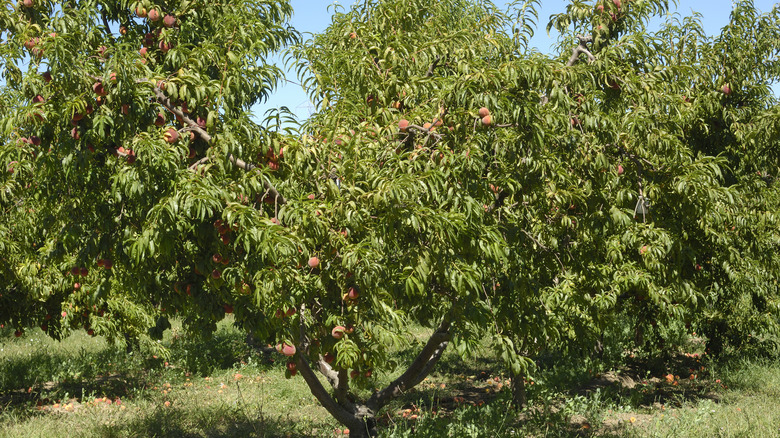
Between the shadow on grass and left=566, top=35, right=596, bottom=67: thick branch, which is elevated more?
left=566, top=35, right=596, bottom=67: thick branch

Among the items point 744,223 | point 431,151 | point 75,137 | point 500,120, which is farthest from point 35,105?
point 744,223

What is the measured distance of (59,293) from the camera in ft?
23.8

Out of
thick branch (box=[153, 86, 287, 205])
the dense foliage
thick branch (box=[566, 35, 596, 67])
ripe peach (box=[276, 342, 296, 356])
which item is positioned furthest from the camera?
thick branch (box=[566, 35, 596, 67])

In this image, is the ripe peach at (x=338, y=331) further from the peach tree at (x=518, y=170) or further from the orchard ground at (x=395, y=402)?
the orchard ground at (x=395, y=402)

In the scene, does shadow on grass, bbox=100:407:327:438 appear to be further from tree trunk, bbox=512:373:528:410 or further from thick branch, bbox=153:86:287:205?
thick branch, bbox=153:86:287:205

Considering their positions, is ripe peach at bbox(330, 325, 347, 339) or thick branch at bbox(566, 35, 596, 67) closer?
ripe peach at bbox(330, 325, 347, 339)

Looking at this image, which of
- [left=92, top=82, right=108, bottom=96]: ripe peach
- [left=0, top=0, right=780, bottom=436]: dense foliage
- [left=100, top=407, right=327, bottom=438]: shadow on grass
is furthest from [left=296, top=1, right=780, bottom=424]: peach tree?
[left=100, top=407, right=327, bottom=438]: shadow on grass

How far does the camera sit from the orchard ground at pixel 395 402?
6238mm

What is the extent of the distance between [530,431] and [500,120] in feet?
12.4

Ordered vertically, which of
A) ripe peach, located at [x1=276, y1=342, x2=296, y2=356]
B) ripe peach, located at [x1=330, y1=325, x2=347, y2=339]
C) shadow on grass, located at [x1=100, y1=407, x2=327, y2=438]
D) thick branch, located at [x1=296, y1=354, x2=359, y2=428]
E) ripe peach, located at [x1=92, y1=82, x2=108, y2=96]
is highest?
ripe peach, located at [x1=92, y1=82, x2=108, y2=96]

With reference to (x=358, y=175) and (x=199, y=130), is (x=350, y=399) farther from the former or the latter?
(x=199, y=130)

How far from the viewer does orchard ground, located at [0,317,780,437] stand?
6.24m

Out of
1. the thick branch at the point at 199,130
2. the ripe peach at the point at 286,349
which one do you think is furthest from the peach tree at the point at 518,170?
the ripe peach at the point at 286,349

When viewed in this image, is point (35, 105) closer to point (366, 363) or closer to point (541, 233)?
point (366, 363)
